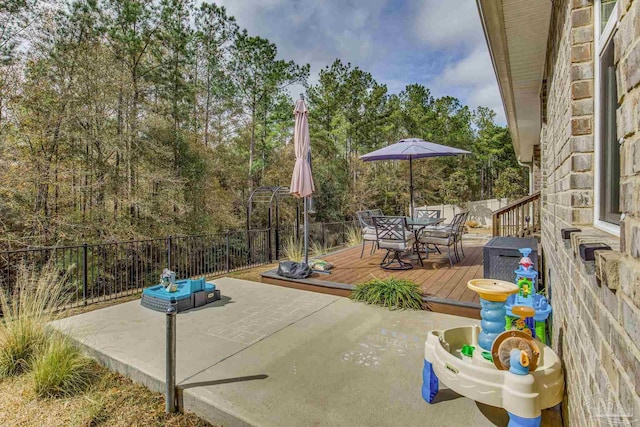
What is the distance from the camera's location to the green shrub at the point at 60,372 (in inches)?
104

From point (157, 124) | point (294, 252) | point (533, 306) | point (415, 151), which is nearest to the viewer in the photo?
point (533, 306)

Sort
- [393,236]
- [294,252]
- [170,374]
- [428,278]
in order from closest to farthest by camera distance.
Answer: [170,374] < [428,278] < [393,236] < [294,252]

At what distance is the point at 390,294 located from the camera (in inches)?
167

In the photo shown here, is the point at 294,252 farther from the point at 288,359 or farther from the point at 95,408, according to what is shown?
the point at 95,408

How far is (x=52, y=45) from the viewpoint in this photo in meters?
8.59

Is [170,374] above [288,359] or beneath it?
above

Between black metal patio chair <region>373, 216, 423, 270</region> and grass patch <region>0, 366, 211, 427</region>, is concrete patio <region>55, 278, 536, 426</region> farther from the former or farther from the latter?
black metal patio chair <region>373, 216, 423, 270</region>

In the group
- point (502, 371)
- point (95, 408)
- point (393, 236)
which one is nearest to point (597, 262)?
point (502, 371)

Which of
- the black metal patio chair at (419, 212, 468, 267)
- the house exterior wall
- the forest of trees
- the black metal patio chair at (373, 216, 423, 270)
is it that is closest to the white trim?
the house exterior wall

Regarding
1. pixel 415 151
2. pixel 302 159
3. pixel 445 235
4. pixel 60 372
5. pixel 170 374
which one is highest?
pixel 415 151

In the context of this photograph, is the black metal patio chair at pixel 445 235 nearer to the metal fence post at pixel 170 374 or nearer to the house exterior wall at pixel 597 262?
the house exterior wall at pixel 597 262

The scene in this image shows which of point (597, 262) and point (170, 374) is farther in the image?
point (170, 374)

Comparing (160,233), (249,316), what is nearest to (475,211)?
(160,233)

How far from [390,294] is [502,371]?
2.50 m
